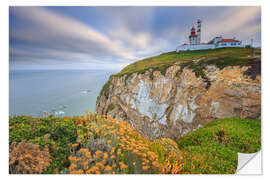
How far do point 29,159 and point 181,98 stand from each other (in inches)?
328

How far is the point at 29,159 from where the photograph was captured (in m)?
1.67

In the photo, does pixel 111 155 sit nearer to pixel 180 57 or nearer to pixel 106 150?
pixel 106 150

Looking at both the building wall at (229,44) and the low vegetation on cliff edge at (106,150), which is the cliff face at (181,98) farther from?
the low vegetation on cliff edge at (106,150)

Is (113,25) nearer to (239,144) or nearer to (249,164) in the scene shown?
(239,144)

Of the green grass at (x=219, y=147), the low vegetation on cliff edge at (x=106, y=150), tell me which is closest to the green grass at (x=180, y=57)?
the green grass at (x=219, y=147)

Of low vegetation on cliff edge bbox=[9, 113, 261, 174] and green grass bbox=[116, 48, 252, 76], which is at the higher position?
green grass bbox=[116, 48, 252, 76]

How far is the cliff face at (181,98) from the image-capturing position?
4.88 metres

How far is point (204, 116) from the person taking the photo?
6805 millimetres

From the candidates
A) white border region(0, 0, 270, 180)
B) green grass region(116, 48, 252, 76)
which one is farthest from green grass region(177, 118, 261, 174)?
green grass region(116, 48, 252, 76)

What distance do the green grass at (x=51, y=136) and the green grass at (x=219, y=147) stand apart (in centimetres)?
230

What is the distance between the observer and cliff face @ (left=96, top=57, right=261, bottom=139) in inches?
192

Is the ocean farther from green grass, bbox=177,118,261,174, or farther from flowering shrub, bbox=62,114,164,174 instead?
green grass, bbox=177,118,261,174

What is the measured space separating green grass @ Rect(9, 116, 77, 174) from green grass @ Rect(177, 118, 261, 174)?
230 cm

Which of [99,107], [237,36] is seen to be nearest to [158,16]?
[237,36]
